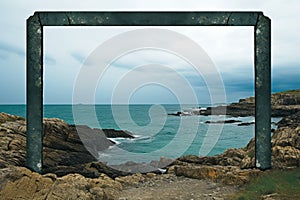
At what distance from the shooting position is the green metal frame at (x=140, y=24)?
6.84 meters

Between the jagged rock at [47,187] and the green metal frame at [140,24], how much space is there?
69 centimetres

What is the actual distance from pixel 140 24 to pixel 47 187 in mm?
3607

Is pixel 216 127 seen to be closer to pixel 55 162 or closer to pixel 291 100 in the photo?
pixel 291 100

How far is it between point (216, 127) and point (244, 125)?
5.71 m

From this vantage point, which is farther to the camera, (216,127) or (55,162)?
(216,127)

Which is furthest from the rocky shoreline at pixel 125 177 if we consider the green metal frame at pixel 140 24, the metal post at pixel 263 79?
the metal post at pixel 263 79

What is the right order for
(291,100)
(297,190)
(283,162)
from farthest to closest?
(291,100)
(283,162)
(297,190)

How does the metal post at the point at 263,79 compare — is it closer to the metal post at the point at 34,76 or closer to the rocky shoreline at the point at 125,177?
the rocky shoreline at the point at 125,177

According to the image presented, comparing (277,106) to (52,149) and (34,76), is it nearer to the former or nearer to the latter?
(52,149)

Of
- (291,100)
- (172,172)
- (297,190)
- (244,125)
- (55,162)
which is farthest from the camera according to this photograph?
(291,100)

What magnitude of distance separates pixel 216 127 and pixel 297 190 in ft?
188

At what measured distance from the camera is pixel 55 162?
36.5 feet

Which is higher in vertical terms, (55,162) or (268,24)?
(268,24)

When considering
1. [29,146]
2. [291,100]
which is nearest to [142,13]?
[29,146]
